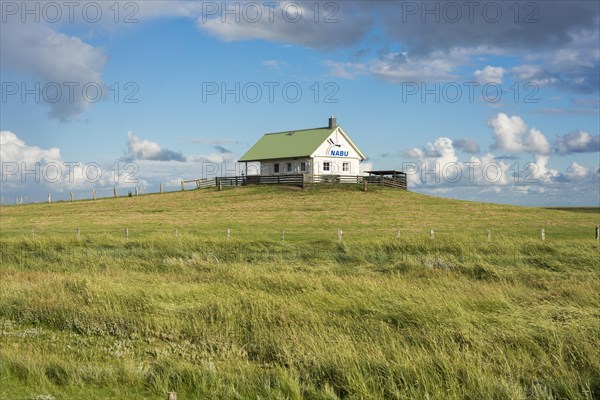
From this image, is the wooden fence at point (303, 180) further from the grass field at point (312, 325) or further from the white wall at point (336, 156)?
the grass field at point (312, 325)

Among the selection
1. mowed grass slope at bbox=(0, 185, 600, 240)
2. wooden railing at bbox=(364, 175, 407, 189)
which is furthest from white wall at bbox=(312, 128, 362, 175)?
mowed grass slope at bbox=(0, 185, 600, 240)

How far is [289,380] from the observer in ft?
30.4

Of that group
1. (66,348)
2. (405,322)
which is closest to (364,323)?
(405,322)

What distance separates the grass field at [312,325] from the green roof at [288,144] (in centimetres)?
4471

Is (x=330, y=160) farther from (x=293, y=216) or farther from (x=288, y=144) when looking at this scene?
(x=293, y=216)

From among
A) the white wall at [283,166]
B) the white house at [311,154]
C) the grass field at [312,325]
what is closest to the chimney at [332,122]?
the white house at [311,154]

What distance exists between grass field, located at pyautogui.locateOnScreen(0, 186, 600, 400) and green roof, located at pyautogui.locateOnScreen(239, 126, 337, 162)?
4471 centimetres

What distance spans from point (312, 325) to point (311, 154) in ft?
187

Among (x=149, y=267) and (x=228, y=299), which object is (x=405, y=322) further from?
(x=149, y=267)

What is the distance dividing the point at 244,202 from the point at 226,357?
50.0 meters

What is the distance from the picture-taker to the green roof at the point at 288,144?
71.2m

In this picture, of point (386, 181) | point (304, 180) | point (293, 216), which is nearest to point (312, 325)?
point (293, 216)

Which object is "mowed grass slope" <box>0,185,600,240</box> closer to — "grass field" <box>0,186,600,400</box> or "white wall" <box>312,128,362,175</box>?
"white wall" <box>312,128,362,175</box>

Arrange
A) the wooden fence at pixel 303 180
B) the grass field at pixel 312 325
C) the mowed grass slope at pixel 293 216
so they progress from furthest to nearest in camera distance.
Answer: the wooden fence at pixel 303 180 < the mowed grass slope at pixel 293 216 < the grass field at pixel 312 325
